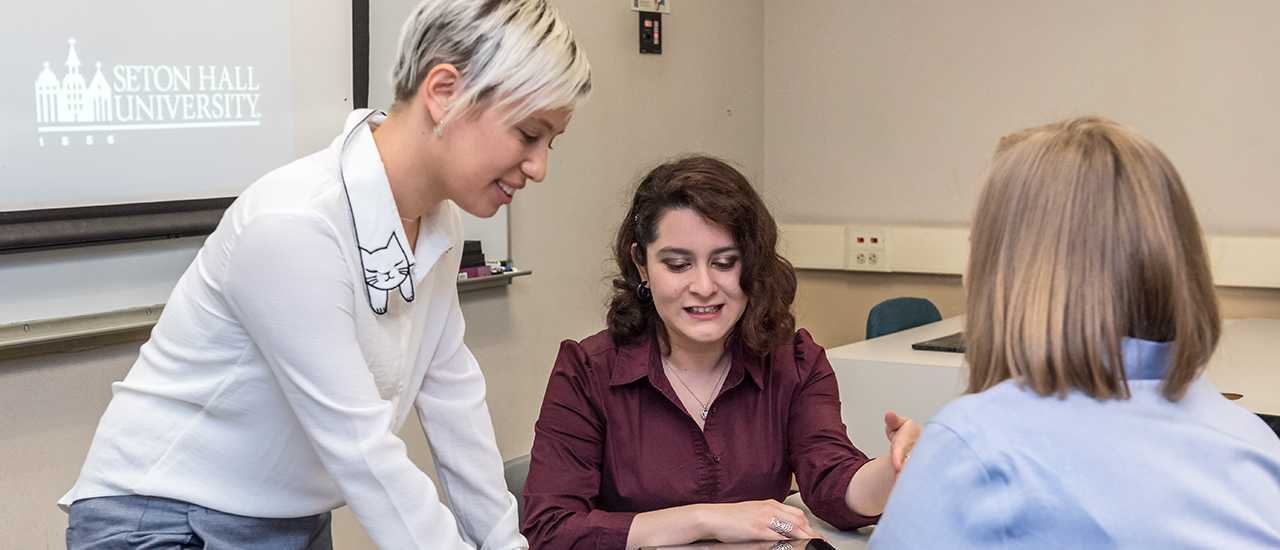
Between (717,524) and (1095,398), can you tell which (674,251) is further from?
(1095,398)

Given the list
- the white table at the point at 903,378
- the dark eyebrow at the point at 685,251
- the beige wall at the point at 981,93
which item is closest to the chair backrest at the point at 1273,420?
the white table at the point at 903,378

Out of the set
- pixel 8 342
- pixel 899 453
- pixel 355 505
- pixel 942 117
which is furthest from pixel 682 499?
pixel 942 117

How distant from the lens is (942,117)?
3855 millimetres

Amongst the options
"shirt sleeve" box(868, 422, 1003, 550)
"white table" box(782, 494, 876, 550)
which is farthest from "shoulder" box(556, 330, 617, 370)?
"shirt sleeve" box(868, 422, 1003, 550)

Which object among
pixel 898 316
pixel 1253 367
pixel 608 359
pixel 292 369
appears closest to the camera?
pixel 292 369

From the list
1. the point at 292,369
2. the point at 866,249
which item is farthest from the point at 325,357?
the point at 866,249

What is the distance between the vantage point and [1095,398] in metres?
0.84

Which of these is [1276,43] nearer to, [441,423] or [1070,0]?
[1070,0]

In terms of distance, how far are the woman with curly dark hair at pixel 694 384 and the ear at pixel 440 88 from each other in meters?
0.73

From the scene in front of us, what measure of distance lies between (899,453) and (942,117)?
9.38 feet

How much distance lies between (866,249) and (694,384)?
2350mm

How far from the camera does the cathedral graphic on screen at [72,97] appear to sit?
1898 millimetres

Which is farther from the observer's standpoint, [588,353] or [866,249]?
[866,249]

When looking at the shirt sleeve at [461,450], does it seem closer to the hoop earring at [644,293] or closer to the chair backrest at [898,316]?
the hoop earring at [644,293]
